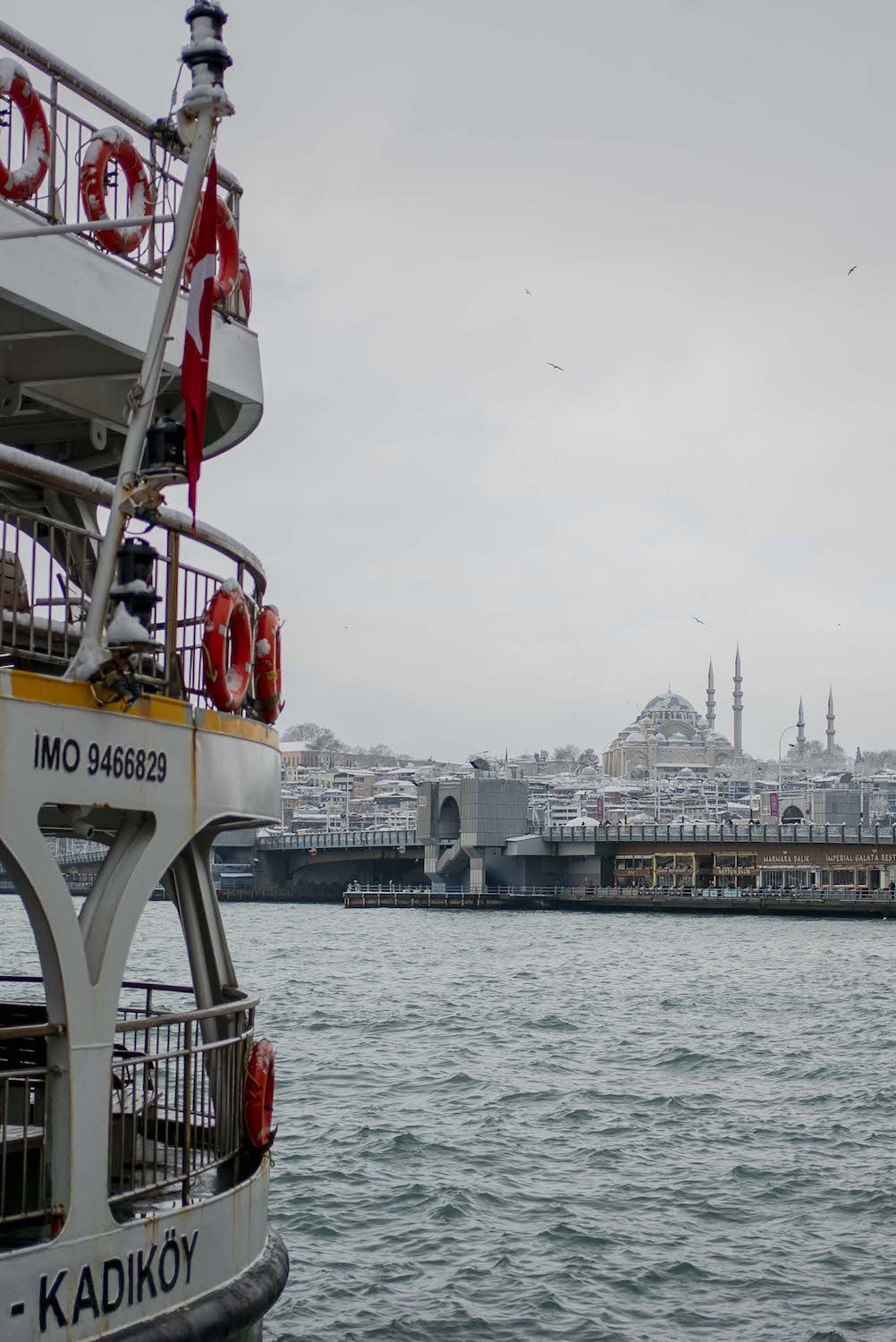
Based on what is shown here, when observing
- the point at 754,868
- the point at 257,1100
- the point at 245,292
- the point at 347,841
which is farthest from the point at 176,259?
the point at 347,841

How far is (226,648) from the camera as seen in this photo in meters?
8.52

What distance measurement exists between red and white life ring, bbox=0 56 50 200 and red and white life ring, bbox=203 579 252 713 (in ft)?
9.52

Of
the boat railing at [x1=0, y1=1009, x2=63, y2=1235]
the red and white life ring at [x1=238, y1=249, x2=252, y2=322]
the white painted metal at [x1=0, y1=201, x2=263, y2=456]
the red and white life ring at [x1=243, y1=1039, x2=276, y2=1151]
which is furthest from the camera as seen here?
the red and white life ring at [x1=238, y1=249, x2=252, y2=322]

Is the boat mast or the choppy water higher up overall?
the boat mast

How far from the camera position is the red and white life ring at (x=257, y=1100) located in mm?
9148

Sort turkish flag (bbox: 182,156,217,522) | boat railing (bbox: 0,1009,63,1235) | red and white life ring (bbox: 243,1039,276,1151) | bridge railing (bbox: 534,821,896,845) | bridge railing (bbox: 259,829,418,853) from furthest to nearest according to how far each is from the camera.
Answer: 1. bridge railing (bbox: 259,829,418,853)
2. bridge railing (bbox: 534,821,896,845)
3. red and white life ring (bbox: 243,1039,276,1151)
4. turkish flag (bbox: 182,156,217,522)
5. boat railing (bbox: 0,1009,63,1235)

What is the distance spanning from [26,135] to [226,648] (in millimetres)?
3678

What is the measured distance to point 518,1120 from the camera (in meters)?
23.3

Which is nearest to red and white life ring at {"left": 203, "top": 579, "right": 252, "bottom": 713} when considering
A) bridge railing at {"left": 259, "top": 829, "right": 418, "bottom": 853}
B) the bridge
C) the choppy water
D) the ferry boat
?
the ferry boat

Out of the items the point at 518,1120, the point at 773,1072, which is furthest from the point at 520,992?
the point at 518,1120

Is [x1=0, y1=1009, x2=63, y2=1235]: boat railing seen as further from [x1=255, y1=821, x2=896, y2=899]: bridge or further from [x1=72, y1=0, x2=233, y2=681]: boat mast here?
[x1=255, y1=821, x2=896, y2=899]: bridge

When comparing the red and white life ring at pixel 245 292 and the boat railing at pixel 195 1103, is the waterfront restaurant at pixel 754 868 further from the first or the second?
the boat railing at pixel 195 1103

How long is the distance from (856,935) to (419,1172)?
7084 cm

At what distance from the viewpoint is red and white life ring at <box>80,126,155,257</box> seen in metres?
10.0
